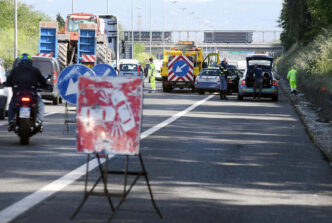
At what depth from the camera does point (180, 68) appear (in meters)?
45.3

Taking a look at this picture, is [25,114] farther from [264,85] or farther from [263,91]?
[264,85]

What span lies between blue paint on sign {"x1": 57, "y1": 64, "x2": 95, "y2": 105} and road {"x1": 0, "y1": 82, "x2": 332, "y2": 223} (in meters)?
0.78

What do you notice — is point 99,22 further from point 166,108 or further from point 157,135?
point 157,135

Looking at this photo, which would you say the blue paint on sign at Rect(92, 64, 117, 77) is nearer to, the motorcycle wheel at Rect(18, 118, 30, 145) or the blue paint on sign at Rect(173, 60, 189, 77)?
the motorcycle wheel at Rect(18, 118, 30, 145)

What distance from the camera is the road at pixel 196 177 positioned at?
8.41 metres

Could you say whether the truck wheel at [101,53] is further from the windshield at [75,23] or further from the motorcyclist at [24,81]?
the motorcyclist at [24,81]

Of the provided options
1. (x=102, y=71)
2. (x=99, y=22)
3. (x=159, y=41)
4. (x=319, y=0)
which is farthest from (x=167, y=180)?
(x=159, y=41)

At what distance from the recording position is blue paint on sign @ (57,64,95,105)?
17766mm

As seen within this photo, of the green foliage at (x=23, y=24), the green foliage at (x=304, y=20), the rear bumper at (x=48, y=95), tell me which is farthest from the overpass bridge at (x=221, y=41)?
the rear bumper at (x=48, y=95)

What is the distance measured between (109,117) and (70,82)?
32.4 feet

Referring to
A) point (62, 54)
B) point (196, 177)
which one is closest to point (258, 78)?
point (62, 54)

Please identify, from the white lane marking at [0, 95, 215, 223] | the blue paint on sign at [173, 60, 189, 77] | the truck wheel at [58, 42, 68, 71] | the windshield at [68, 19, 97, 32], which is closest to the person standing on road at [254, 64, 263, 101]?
the blue paint on sign at [173, 60, 189, 77]

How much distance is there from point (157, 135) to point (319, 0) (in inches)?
1322

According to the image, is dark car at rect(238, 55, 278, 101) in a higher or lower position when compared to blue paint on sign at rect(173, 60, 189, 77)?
lower
